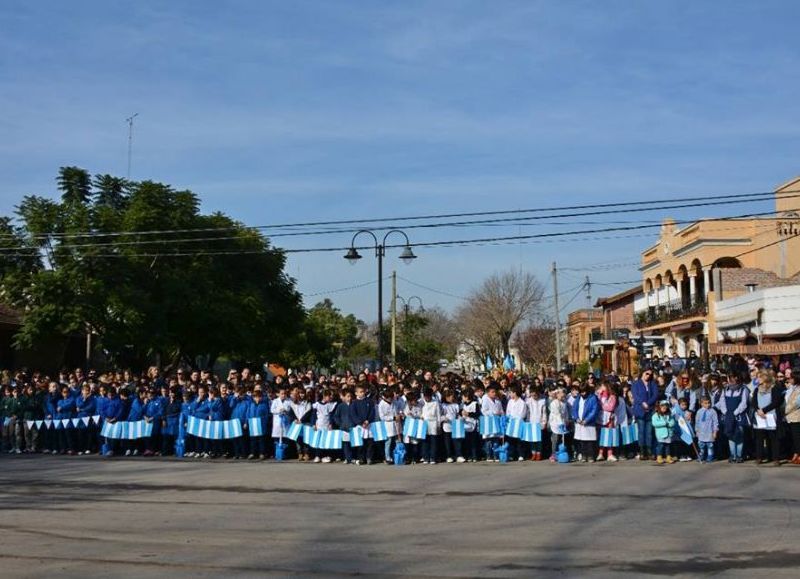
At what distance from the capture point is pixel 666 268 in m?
58.9

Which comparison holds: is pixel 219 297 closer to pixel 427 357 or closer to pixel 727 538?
pixel 427 357

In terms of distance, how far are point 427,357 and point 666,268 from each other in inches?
610

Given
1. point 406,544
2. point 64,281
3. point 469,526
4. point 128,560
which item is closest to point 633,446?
point 469,526

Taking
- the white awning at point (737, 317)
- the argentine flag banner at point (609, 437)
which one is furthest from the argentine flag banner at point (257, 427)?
the white awning at point (737, 317)

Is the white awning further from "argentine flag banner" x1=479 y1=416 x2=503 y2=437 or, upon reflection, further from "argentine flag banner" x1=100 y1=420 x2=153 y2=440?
"argentine flag banner" x1=100 y1=420 x2=153 y2=440

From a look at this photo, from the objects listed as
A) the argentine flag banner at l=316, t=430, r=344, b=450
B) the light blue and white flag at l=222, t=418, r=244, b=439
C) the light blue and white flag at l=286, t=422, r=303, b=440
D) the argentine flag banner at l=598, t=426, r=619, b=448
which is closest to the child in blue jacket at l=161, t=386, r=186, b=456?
the light blue and white flag at l=222, t=418, r=244, b=439

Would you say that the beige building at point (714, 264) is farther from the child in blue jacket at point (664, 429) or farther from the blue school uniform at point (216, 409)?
the blue school uniform at point (216, 409)

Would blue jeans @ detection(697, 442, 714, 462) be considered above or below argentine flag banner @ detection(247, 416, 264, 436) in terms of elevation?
below

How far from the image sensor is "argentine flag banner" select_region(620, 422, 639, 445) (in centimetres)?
2175

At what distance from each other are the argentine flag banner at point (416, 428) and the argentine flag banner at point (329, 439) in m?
1.58

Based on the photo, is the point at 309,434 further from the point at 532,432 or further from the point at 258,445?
the point at 532,432

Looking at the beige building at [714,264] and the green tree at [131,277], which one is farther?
the beige building at [714,264]

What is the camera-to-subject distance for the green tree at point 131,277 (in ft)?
120

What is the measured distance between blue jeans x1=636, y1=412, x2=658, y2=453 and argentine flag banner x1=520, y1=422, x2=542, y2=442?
210 centimetres
